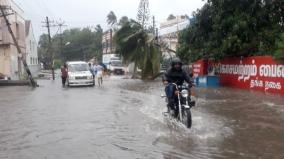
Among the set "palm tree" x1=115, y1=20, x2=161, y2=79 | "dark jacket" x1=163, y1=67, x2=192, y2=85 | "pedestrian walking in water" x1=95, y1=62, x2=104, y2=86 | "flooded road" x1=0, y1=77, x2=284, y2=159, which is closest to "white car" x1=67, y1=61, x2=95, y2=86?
"pedestrian walking in water" x1=95, y1=62, x2=104, y2=86

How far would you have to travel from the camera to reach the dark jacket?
40.6 feet

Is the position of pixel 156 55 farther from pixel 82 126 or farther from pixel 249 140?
pixel 249 140

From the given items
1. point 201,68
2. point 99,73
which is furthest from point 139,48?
point 201,68

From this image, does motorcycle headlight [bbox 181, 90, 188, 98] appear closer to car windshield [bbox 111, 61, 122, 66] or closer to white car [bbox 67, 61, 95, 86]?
white car [bbox 67, 61, 95, 86]

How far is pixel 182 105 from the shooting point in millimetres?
11875

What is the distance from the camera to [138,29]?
39812 mm

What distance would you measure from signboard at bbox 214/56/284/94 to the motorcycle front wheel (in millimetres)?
11119

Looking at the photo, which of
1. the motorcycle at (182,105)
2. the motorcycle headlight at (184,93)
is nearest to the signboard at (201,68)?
the motorcycle at (182,105)

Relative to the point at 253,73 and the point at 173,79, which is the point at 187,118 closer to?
the point at 173,79

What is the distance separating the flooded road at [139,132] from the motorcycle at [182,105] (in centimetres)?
21

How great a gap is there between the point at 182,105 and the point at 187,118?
23.3 inches

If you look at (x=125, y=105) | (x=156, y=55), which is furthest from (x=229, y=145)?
(x=156, y=55)

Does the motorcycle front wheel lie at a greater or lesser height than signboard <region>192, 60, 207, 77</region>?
lesser

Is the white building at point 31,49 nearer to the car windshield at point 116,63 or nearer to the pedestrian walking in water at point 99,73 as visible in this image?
the car windshield at point 116,63
